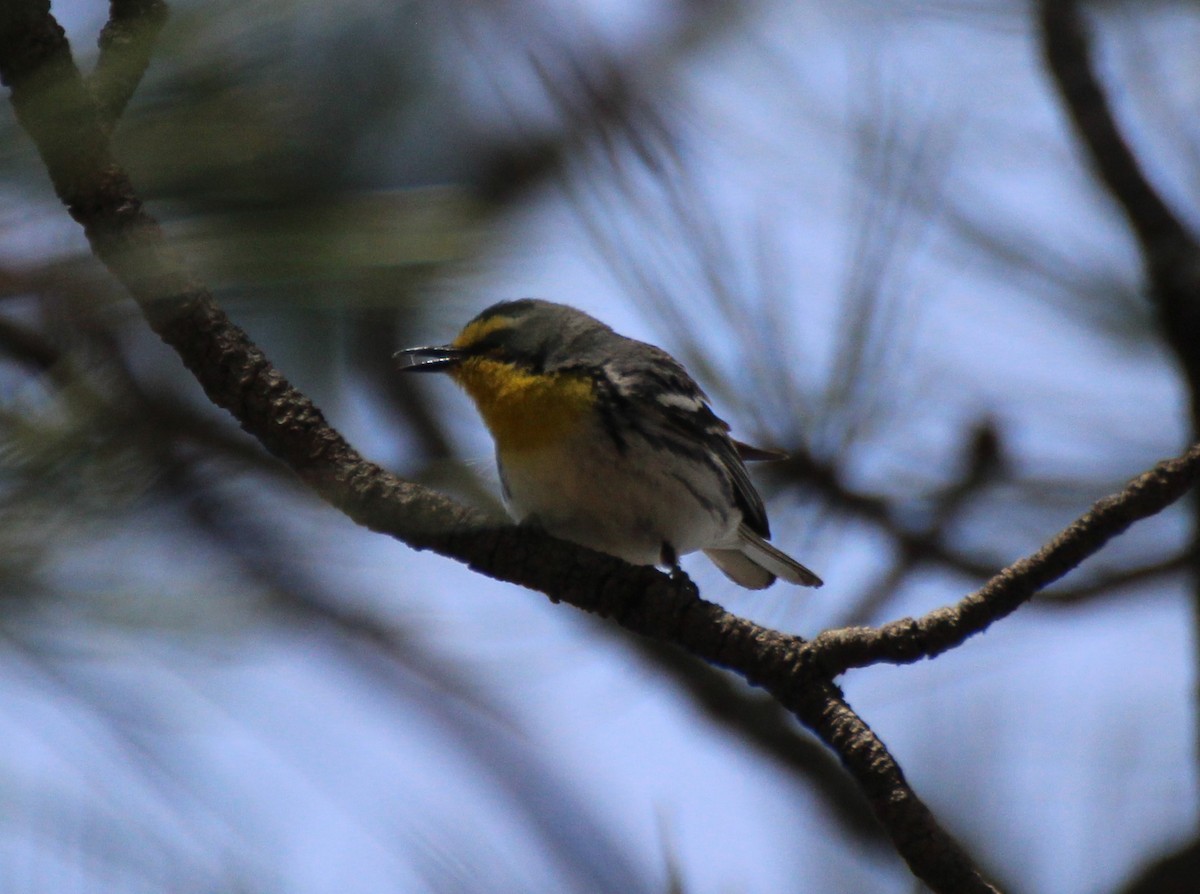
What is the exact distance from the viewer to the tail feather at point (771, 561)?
3.33m

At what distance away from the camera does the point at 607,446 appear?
3049mm

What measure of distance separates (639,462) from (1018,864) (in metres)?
1.52

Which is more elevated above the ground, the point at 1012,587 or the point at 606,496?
the point at 606,496

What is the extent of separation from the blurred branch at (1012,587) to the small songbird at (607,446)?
0.84 metres

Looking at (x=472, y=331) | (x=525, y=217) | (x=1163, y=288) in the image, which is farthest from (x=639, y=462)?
(x=525, y=217)

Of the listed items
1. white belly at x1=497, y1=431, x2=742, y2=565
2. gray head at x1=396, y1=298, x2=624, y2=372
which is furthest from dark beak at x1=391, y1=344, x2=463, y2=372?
white belly at x1=497, y1=431, x2=742, y2=565

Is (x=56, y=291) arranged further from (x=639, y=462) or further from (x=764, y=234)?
(x=639, y=462)

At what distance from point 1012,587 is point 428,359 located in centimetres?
177

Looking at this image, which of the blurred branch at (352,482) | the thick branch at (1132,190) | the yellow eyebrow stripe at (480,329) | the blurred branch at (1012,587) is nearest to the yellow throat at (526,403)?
the yellow eyebrow stripe at (480,329)

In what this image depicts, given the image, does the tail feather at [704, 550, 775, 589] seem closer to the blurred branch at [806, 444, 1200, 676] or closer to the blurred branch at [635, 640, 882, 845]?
the blurred branch at [635, 640, 882, 845]

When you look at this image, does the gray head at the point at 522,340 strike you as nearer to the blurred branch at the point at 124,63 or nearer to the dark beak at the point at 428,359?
the dark beak at the point at 428,359

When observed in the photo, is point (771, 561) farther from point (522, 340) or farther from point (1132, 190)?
point (1132, 190)

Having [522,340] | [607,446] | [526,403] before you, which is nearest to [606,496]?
[607,446]

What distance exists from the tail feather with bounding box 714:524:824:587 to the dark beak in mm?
941
